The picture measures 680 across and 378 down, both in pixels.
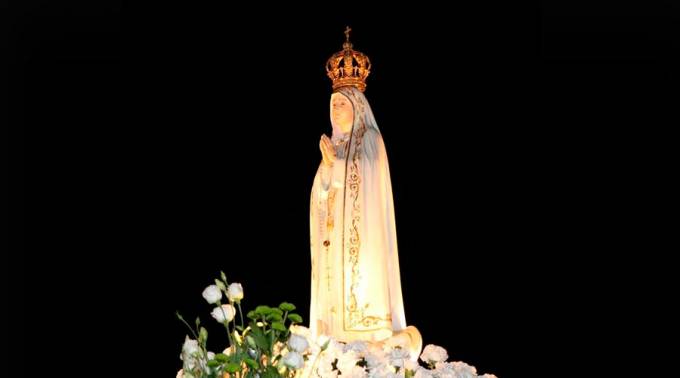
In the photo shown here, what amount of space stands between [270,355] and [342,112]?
2037mm

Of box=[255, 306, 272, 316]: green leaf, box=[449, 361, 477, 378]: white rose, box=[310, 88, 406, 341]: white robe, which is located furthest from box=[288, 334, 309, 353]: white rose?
box=[310, 88, 406, 341]: white robe

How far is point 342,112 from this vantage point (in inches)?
132

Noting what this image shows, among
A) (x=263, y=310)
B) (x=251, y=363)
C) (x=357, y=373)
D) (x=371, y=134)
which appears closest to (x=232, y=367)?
(x=251, y=363)

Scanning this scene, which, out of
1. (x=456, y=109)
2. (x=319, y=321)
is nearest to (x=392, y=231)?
(x=319, y=321)

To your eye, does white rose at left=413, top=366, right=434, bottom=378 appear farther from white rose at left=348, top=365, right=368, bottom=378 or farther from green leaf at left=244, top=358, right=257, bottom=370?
green leaf at left=244, top=358, right=257, bottom=370

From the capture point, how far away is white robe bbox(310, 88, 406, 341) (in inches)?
117

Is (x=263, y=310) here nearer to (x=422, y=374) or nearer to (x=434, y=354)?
(x=422, y=374)

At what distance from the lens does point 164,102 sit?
4598 mm

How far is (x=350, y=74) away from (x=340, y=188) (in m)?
0.64

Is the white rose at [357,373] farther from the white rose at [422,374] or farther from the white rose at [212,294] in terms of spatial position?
the white rose at [212,294]

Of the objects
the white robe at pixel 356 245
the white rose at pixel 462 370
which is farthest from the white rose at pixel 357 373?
the white robe at pixel 356 245

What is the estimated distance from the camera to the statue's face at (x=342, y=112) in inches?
132

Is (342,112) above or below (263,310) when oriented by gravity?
above

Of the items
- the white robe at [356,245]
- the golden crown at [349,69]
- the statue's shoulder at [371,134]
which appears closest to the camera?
the white robe at [356,245]
